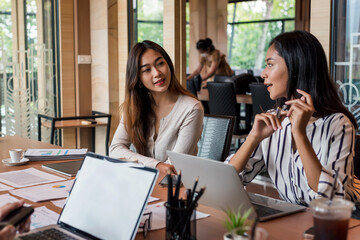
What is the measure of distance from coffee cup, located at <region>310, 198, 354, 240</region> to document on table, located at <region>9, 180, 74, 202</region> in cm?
105

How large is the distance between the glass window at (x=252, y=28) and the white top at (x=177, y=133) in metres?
8.87

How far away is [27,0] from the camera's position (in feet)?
17.0

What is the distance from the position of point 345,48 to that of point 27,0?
3471mm

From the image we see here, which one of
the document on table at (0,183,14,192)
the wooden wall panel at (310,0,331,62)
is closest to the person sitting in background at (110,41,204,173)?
the document on table at (0,183,14,192)

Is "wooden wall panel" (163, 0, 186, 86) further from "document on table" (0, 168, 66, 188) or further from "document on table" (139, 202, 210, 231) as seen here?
"document on table" (139, 202, 210, 231)

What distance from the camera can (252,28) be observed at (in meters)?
11.7

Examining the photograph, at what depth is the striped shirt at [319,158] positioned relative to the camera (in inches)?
70.5

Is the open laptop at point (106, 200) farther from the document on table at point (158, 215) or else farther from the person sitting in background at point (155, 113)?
the person sitting in background at point (155, 113)

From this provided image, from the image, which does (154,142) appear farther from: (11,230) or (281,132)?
(11,230)

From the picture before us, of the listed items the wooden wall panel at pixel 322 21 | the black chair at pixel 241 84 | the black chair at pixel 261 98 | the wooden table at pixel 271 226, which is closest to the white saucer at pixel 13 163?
the wooden table at pixel 271 226

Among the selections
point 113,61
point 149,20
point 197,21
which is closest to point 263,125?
point 149,20

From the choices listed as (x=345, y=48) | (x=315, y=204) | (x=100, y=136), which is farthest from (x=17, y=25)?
(x=315, y=204)

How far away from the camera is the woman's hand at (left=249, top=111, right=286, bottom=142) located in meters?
1.86

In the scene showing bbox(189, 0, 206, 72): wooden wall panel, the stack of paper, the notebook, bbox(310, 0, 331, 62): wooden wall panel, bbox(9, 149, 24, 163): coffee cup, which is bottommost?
the notebook
